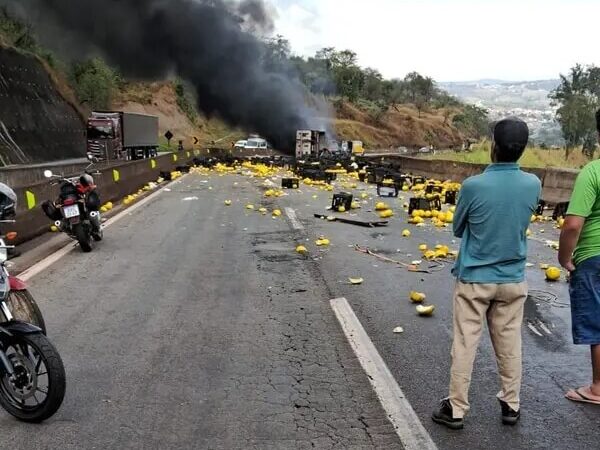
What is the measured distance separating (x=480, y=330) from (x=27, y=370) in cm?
285

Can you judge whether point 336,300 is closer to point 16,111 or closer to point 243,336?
point 243,336

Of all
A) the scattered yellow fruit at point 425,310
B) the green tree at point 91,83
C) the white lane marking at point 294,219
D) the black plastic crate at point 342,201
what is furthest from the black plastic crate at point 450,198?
the green tree at point 91,83

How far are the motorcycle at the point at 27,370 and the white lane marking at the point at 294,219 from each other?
891cm

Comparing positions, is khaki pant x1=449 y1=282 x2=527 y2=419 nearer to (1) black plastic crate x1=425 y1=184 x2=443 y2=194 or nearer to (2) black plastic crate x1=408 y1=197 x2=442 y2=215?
(2) black plastic crate x1=408 y1=197 x2=442 y2=215

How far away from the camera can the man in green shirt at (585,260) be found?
12.9 feet

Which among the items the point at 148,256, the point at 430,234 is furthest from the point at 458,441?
the point at 430,234

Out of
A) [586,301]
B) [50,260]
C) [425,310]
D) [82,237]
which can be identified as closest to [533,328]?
[425,310]

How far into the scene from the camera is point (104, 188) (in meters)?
16.4

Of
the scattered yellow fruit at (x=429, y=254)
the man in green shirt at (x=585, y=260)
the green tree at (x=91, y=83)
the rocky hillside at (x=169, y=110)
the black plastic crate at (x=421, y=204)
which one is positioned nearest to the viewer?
the man in green shirt at (x=585, y=260)

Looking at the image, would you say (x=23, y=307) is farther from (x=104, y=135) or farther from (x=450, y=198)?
(x=104, y=135)

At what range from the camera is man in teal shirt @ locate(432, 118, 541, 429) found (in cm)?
373

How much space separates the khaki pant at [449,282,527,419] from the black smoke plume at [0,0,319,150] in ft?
119

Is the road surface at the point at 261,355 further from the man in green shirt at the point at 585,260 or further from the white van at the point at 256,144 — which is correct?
the white van at the point at 256,144

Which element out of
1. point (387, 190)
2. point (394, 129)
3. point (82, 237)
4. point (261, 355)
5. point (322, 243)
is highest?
point (261, 355)
